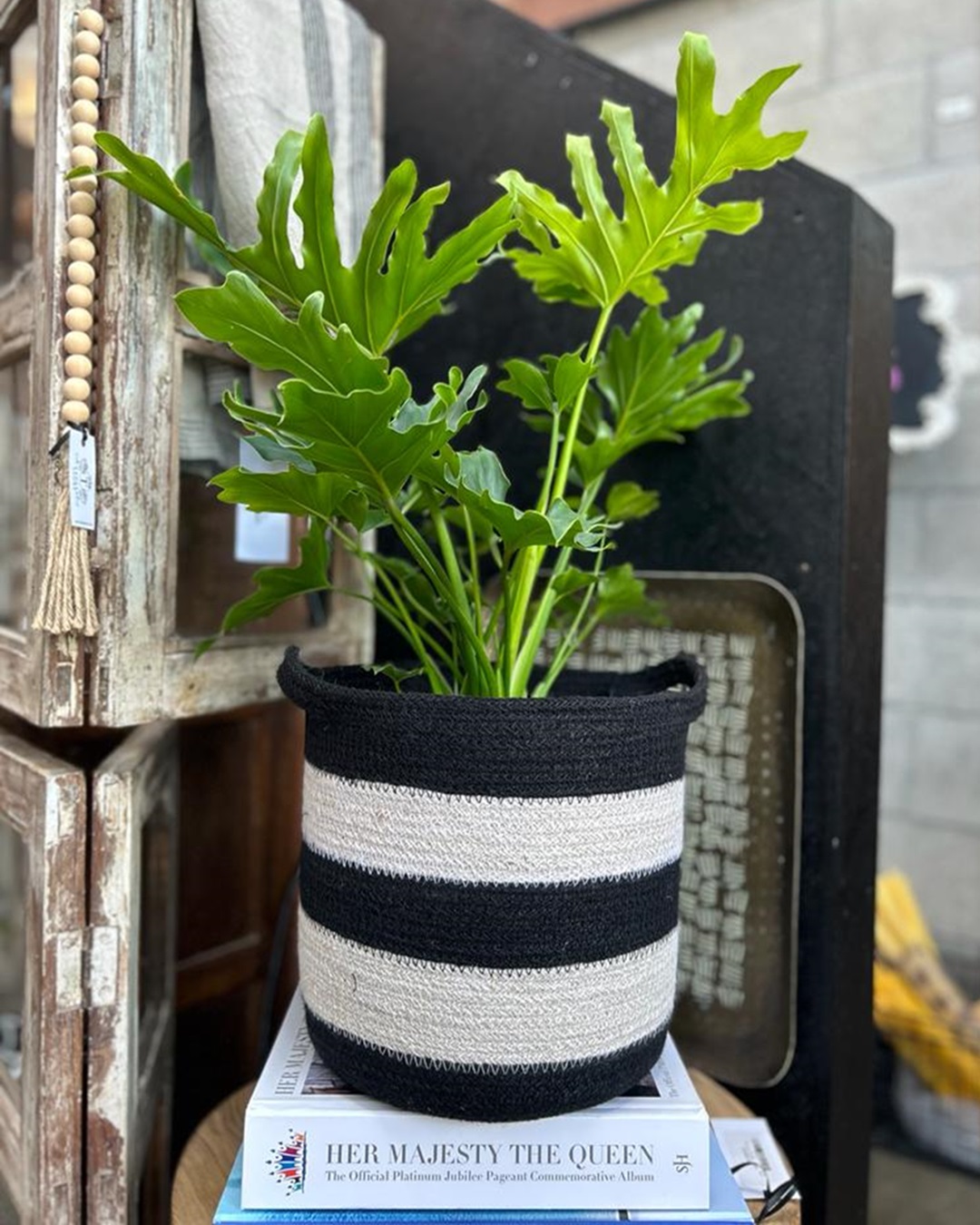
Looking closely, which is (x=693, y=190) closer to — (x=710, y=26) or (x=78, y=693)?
(x=78, y=693)

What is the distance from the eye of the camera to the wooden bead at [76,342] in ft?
2.28

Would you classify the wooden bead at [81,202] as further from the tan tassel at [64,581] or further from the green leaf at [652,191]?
the green leaf at [652,191]

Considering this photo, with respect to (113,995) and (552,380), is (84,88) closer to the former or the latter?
(552,380)

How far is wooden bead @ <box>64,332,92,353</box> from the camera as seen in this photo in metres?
0.70

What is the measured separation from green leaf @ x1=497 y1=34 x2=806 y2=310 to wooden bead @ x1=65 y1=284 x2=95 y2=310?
32 centimetres

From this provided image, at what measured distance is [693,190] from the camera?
0.64m

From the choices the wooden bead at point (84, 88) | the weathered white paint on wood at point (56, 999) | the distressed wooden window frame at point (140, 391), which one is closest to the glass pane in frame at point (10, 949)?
the weathered white paint on wood at point (56, 999)

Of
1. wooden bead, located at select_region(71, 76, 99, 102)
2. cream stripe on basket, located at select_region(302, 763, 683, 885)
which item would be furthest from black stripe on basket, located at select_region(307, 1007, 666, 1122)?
wooden bead, located at select_region(71, 76, 99, 102)

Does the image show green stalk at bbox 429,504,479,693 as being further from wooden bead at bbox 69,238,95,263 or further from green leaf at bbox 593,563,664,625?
wooden bead at bbox 69,238,95,263

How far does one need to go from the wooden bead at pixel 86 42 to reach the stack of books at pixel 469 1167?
0.76 m

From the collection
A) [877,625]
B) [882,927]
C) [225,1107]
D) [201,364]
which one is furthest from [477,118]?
[882,927]

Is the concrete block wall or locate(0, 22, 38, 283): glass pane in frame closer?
locate(0, 22, 38, 283): glass pane in frame

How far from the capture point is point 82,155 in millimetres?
692

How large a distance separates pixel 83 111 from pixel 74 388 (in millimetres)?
205
